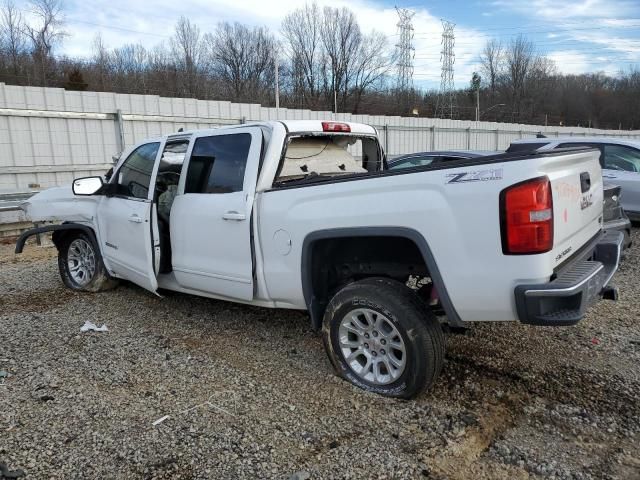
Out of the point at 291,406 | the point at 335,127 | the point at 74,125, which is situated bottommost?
the point at 291,406

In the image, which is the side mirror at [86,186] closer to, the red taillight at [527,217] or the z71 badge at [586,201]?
the red taillight at [527,217]

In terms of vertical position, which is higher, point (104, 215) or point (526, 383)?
point (104, 215)

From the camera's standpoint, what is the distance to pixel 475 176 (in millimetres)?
2818

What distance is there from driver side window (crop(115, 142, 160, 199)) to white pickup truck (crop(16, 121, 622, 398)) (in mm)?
20

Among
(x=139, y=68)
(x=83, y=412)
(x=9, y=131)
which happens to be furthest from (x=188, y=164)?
(x=139, y=68)

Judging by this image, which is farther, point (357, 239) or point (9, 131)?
point (9, 131)

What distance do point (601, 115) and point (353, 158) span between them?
79.7 metres

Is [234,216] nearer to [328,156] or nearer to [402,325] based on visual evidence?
[328,156]

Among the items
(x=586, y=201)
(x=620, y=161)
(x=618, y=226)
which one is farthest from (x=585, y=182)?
(x=620, y=161)

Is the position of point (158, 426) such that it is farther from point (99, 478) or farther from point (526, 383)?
point (526, 383)

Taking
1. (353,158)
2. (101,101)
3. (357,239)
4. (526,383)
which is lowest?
(526,383)

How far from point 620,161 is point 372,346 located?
24.5ft

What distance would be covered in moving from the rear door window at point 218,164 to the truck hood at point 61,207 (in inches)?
68.1

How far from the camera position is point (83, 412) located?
11.0ft
